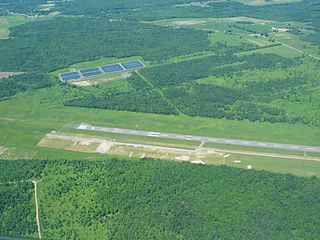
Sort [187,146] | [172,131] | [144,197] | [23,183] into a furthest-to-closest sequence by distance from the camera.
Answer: [172,131] → [187,146] → [23,183] → [144,197]

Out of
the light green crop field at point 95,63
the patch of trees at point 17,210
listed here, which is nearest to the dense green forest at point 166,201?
the patch of trees at point 17,210

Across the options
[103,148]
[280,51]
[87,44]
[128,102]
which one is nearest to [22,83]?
[128,102]

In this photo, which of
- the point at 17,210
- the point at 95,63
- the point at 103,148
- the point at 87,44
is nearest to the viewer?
the point at 17,210

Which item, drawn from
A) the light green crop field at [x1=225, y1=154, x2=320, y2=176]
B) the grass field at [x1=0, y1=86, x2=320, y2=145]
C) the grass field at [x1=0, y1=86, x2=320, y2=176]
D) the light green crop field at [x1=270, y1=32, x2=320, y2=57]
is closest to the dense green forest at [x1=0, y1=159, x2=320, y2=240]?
the light green crop field at [x1=225, y1=154, x2=320, y2=176]

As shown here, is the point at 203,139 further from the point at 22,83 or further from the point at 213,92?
the point at 22,83

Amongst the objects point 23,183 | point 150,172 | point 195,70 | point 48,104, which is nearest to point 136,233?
point 150,172

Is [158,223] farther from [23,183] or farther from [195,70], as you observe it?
[195,70]
